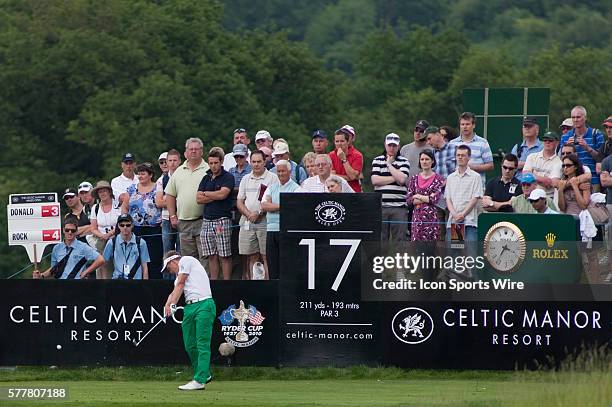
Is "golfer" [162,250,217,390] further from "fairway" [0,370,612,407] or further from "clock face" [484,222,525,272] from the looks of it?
"clock face" [484,222,525,272]

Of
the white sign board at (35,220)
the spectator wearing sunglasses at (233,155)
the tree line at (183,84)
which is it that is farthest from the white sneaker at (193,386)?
the tree line at (183,84)

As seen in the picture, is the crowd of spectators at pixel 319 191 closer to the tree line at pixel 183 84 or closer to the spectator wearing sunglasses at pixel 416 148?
the spectator wearing sunglasses at pixel 416 148

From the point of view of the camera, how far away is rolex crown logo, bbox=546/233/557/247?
19562 mm

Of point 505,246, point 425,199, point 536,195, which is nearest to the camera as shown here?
point 536,195

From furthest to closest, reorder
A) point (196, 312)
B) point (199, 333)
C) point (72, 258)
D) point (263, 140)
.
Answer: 1. point (263, 140)
2. point (72, 258)
3. point (196, 312)
4. point (199, 333)

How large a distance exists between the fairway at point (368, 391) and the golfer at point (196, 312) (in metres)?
0.29

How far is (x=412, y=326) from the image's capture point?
66.2 ft

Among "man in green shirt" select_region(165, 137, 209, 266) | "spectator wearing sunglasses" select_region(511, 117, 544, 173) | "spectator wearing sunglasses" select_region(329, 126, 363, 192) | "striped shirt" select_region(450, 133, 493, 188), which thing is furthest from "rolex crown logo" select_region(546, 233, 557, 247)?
"man in green shirt" select_region(165, 137, 209, 266)

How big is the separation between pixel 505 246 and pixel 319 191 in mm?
2524

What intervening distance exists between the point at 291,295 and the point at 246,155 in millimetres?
2502

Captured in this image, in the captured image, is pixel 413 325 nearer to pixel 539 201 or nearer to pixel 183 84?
pixel 539 201

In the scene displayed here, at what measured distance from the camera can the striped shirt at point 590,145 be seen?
837 inches

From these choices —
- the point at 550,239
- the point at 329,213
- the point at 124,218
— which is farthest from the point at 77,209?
the point at 550,239

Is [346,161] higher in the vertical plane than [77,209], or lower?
higher
